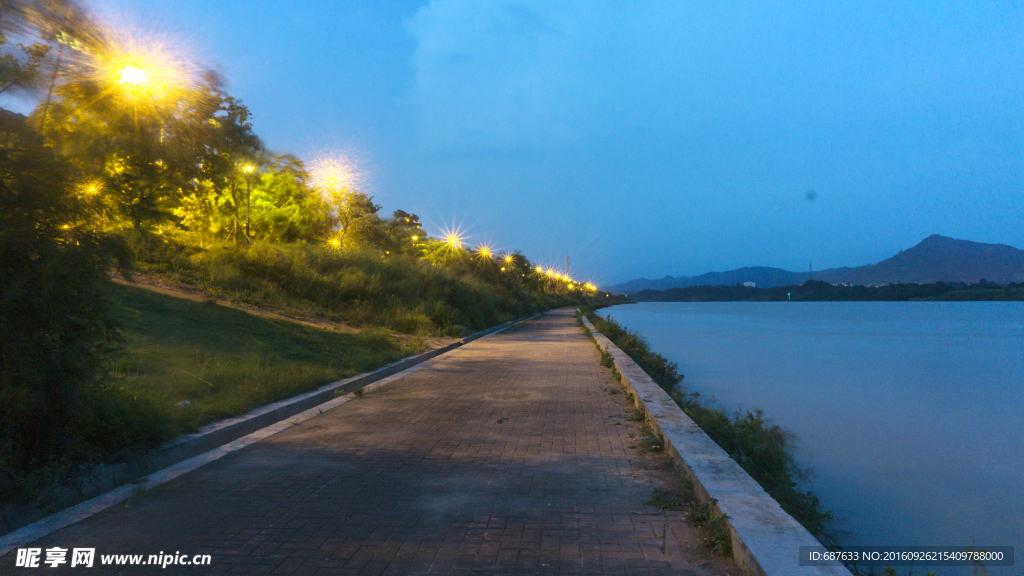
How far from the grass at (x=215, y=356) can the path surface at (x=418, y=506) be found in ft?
3.50

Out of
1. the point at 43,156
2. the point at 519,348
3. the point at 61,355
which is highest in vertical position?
the point at 43,156

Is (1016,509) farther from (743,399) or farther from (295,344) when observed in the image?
(295,344)

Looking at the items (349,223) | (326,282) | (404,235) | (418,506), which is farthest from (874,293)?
(418,506)

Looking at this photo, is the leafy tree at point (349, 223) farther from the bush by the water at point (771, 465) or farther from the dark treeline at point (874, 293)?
the dark treeline at point (874, 293)

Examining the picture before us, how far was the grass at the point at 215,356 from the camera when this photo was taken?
6918 millimetres

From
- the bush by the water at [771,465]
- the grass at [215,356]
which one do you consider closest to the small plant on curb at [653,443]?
the bush by the water at [771,465]

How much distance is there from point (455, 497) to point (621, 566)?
5.34 ft

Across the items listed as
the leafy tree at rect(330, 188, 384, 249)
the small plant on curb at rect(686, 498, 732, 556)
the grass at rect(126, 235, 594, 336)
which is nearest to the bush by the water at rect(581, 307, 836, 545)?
the small plant on curb at rect(686, 498, 732, 556)

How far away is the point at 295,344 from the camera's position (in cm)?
1262

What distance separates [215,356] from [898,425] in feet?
49.1

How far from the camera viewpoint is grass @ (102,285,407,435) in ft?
22.7

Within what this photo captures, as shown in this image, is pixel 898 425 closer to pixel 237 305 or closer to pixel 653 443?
pixel 653 443

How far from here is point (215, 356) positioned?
9.52 meters

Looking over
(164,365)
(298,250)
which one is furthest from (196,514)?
(298,250)
